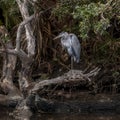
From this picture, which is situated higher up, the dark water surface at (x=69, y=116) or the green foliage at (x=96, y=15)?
the green foliage at (x=96, y=15)

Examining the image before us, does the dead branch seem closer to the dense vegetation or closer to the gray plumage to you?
the gray plumage

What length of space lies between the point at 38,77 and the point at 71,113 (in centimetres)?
174

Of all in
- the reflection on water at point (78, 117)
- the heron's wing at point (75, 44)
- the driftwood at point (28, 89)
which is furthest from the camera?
the heron's wing at point (75, 44)

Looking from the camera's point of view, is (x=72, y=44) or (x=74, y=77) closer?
(x=74, y=77)

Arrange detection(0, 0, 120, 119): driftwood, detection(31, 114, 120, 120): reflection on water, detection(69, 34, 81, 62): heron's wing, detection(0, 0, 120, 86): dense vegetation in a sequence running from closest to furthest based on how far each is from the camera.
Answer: detection(31, 114, 120, 120): reflection on water → detection(0, 0, 120, 119): driftwood → detection(69, 34, 81, 62): heron's wing → detection(0, 0, 120, 86): dense vegetation

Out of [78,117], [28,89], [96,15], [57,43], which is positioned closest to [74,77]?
[78,117]

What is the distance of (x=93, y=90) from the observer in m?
10.5

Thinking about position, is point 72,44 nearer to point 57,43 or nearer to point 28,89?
point 28,89

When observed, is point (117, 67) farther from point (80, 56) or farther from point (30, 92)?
point (30, 92)

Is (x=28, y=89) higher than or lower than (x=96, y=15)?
lower

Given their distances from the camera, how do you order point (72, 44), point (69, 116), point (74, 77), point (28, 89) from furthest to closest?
1. point (72, 44)
2. point (28, 89)
3. point (69, 116)
4. point (74, 77)

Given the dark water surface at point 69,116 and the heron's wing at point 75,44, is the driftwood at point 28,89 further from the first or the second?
the heron's wing at point 75,44

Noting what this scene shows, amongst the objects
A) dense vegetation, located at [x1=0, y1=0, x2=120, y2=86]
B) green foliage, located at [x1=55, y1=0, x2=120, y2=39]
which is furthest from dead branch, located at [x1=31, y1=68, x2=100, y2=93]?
dense vegetation, located at [x1=0, y1=0, x2=120, y2=86]

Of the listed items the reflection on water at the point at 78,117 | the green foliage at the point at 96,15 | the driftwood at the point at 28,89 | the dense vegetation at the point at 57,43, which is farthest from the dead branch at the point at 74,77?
the dense vegetation at the point at 57,43
